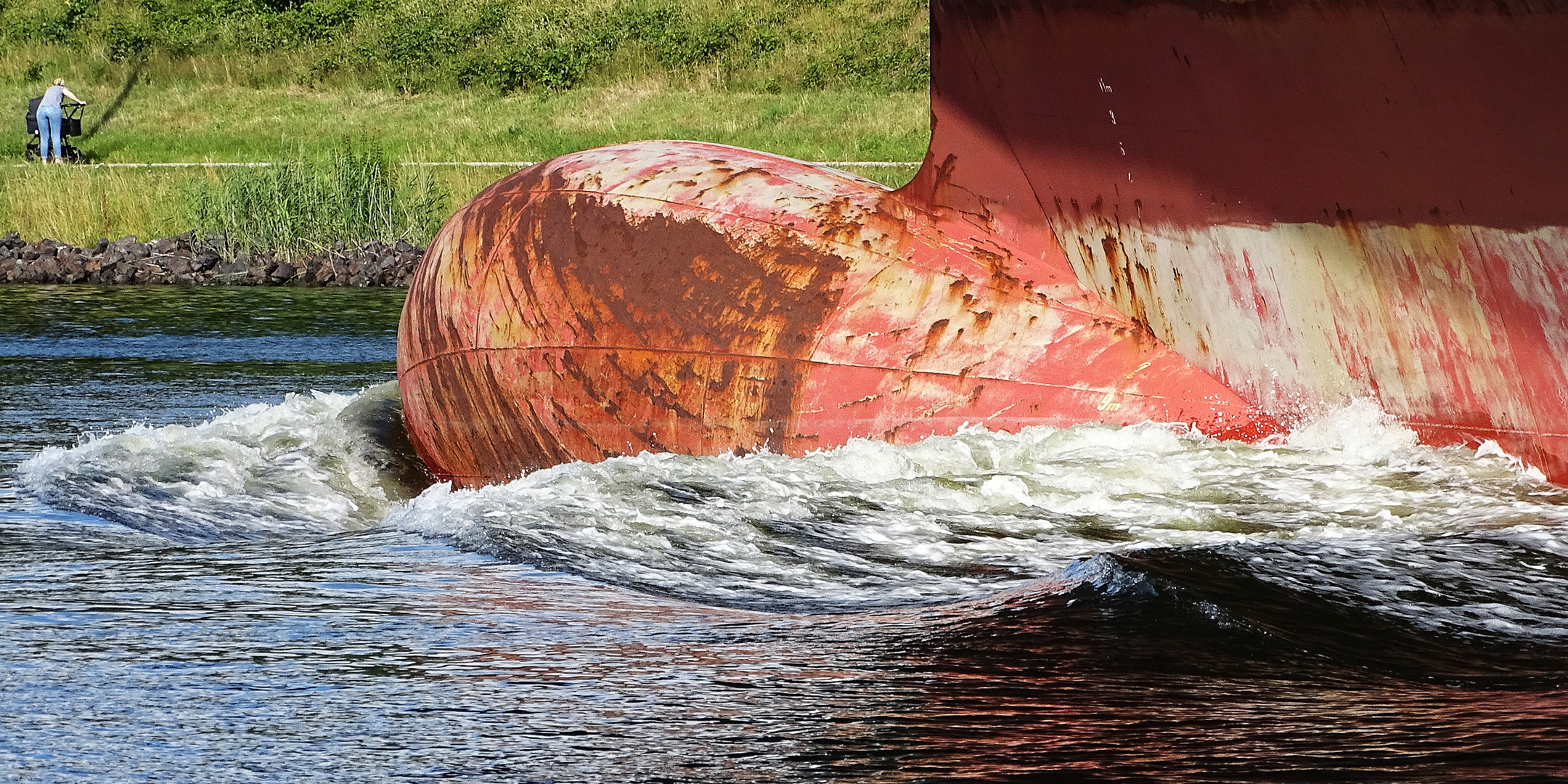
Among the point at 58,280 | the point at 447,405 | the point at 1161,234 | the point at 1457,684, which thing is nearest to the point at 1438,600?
the point at 1457,684

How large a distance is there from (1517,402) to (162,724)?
3279 mm

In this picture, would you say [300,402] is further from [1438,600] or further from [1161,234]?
[1438,600]

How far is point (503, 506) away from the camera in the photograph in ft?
15.1

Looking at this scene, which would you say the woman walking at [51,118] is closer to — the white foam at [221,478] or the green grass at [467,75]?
the green grass at [467,75]

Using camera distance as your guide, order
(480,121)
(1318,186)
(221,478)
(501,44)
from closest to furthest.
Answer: (1318,186) → (221,478) → (480,121) → (501,44)

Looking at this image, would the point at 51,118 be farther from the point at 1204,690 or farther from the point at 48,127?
the point at 1204,690

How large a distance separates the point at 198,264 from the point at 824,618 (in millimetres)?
13860

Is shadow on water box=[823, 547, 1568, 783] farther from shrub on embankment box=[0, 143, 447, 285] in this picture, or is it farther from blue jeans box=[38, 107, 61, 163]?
blue jeans box=[38, 107, 61, 163]

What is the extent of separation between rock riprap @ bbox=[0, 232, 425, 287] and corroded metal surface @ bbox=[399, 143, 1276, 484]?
33.3 ft

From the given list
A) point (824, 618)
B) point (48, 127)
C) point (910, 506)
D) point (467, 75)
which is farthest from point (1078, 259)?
point (467, 75)

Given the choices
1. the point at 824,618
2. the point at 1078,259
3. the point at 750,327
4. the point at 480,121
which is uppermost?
the point at 480,121

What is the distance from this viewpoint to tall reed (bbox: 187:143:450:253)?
54.1 ft

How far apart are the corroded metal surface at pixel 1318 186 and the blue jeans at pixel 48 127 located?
2034cm

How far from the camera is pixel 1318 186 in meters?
4.64
